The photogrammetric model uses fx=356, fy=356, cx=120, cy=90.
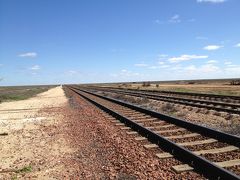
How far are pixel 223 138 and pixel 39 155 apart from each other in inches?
180

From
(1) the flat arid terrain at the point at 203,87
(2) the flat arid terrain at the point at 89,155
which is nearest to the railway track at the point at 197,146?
(2) the flat arid terrain at the point at 89,155

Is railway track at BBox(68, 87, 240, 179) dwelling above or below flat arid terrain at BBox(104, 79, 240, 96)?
above

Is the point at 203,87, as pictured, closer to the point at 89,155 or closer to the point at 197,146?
the point at 197,146

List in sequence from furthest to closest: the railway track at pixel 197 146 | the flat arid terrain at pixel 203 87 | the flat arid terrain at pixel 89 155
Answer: the flat arid terrain at pixel 203 87 < the flat arid terrain at pixel 89 155 < the railway track at pixel 197 146

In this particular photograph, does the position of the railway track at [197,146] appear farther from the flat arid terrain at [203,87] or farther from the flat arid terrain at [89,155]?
the flat arid terrain at [203,87]

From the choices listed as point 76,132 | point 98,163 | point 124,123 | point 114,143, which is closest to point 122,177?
point 98,163

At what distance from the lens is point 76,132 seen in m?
12.3

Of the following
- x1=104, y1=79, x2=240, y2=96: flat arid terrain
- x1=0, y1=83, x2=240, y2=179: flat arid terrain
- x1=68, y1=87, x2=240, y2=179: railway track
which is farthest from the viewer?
x1=104, y1=79, x2=240, y2=96: flat arid terrain

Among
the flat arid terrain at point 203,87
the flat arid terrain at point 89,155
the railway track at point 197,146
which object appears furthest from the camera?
the flat arid terrain at point 203,87

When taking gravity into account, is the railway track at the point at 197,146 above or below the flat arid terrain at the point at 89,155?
above

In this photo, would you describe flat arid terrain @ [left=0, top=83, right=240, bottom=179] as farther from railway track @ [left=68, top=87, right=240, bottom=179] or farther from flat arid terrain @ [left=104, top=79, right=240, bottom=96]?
flat arid terrain @ [left=104, top=79, right=240, bottom=96]

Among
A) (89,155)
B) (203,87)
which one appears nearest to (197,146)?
(89,155)

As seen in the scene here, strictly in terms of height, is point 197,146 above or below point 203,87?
above

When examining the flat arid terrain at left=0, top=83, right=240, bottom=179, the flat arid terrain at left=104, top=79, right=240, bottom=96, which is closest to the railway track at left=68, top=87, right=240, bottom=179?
the flat arid terrain at left=0, top=83, right=240, bottom=179
